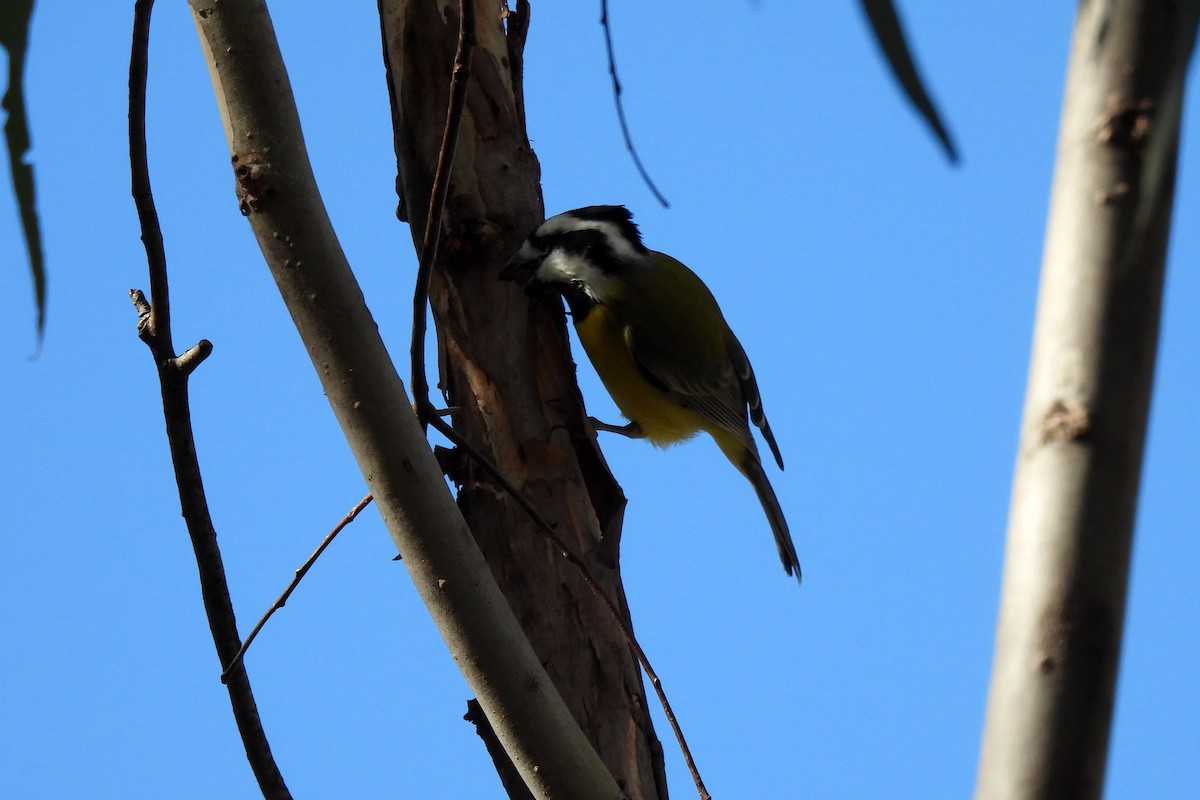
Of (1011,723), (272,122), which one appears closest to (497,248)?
(272,122)

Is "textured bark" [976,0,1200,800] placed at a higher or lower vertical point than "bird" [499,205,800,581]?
lower

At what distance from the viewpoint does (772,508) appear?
4332 millimetres

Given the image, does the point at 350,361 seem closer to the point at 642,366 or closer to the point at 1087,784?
the point at 1087,784

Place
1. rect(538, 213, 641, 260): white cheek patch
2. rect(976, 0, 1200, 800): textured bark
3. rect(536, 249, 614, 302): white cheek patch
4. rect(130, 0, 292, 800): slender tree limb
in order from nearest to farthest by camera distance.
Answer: rect(976, 0, 1200, 800): textured bark, rect(130, 0, 292, 800): slender tree limb, rect(536, 249, 614, 302): white cheek patch, rect(538, 213, 641, 260): white cheek patch

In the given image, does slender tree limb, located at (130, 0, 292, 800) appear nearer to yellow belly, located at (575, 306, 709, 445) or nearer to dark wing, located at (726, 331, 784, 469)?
yellow belly, located at (575, 306, 709, 445)

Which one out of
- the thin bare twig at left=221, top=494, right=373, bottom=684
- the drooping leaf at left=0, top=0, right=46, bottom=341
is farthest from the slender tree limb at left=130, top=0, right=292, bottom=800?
the drooping leaf at left=0, top=0, right=46, bottom=341

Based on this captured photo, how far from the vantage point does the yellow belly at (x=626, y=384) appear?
4152mm

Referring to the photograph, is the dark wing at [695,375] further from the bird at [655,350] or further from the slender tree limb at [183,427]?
the slender tree limb at [183,427]

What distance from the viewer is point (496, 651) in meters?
1.69

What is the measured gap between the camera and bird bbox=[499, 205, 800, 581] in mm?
4129

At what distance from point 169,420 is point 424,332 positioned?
0.43 meters

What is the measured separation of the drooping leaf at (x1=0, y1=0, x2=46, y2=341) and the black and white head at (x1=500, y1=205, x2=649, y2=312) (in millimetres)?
1665

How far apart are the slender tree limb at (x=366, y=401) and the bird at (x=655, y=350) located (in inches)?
87.7

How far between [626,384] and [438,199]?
229 centimetres
